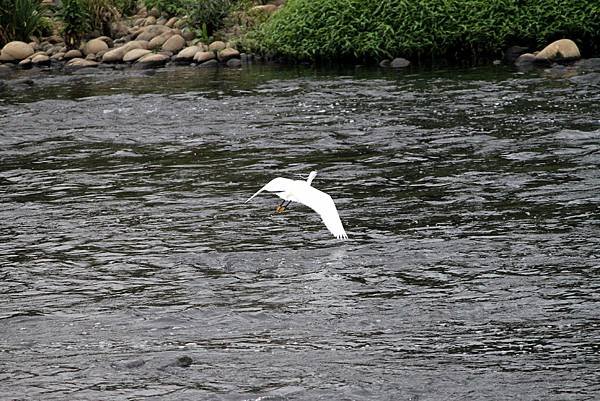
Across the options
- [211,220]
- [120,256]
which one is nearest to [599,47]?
[211,220]

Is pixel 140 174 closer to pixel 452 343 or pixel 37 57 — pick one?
pixel 452 343

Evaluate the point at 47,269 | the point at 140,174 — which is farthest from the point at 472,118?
the point at 47,269

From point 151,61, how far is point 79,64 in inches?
50.9

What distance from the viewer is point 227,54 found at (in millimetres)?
19656

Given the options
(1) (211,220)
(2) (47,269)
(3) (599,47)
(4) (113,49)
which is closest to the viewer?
(2) (47,269)

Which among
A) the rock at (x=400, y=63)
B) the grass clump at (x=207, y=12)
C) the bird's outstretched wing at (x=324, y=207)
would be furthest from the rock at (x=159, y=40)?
the bird's outstretched wing at (x=324, y=207)

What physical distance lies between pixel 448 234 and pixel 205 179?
3.18 metres

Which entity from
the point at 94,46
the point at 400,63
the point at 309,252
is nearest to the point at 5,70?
the point at 94,46

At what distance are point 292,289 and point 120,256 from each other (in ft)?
5.01

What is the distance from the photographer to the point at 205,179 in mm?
10766

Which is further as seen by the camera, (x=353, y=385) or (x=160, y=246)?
(x=160, y=246)

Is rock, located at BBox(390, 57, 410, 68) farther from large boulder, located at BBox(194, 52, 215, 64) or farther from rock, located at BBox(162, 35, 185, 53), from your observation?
rock, located at BBox(162, 35, 185, 53)

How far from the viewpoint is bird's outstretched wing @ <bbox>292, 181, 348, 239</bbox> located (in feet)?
25.9

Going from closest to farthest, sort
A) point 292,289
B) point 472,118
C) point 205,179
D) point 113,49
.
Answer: point 292,289 → point 205,179 → point 472,118 → point 113,49
